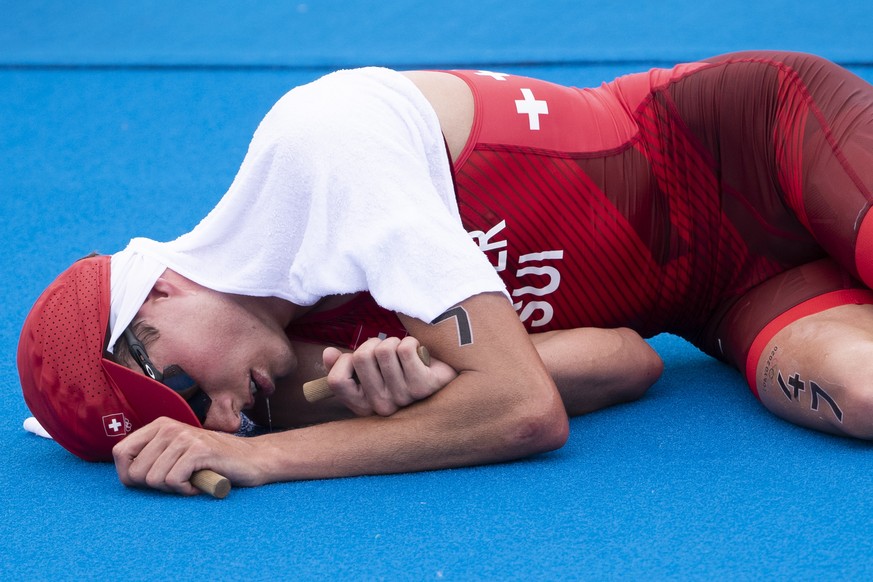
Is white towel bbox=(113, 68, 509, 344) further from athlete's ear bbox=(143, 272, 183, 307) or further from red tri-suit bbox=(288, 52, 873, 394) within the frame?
red tri-suit bbox=(288, 52, 873, 394)

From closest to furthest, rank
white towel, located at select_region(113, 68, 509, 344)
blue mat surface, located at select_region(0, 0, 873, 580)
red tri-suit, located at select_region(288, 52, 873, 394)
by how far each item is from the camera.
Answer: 1. blue mat surface, located at select_region(0, 0, 873, 580)
2. white towel, located at select_region(113, 68, 509, 344)
3. red tri-suit, located at select_region(288, 52, 873, 394)

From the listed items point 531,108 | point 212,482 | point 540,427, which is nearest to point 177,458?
point 212,482

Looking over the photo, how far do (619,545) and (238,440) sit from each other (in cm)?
64

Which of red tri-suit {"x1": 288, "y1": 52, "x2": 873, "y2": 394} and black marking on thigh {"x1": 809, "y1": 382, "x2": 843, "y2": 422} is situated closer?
black marking on thigh {"x1": 809, "y1": 382, "x2": 843, "y2": 422}

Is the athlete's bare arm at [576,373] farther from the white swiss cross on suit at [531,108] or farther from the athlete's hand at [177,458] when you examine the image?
the white swiss cross on suit at [531,108]

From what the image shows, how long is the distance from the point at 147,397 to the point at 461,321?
0.52 m

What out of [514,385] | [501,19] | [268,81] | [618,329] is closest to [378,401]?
[514,385]

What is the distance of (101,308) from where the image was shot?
1879 millimetres

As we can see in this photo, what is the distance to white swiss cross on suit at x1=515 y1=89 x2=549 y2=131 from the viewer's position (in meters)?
2.07

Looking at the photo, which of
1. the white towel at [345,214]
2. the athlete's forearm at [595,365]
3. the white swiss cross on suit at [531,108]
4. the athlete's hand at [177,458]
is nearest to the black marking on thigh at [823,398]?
the athlete's forearm at [595,365]

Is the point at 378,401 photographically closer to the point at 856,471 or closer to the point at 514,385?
the point at 514,385

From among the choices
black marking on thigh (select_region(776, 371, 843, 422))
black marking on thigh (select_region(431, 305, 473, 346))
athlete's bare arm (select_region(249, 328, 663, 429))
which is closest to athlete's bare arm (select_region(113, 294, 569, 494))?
black marking on thigh (select_region(431, 305, 473, 346))

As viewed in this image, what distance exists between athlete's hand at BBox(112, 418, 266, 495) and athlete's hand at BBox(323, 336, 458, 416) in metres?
0.18

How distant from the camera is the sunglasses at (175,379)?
73.9 inches
